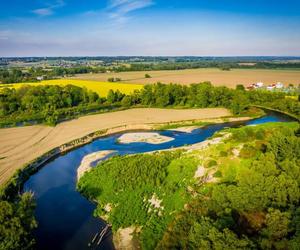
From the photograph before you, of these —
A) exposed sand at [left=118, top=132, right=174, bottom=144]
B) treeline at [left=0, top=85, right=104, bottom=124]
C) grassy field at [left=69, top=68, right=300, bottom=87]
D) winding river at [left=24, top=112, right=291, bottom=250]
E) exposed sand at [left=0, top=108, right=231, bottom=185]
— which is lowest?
winding river at [left=24, top=112, right=291, bottom=250]

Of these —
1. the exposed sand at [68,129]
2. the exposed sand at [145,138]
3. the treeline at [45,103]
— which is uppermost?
the treeline at [45,103]

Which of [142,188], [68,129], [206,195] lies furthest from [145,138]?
[206,195]

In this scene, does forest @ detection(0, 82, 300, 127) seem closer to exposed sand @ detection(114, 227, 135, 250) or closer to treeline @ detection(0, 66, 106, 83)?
treeline @ detection(0, 66, 106, 83)

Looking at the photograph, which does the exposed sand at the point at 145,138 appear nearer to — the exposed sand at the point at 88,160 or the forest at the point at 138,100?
the exposed sand at the point at 88,160

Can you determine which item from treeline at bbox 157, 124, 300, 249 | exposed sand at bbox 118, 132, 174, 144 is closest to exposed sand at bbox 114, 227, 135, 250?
treeline at bbox 157, 124, 300, 249

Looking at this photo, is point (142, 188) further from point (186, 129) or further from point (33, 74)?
point (33, 74)

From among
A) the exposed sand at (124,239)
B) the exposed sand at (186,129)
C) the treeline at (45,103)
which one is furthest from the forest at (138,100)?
the exposed sand at (124,239)
